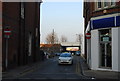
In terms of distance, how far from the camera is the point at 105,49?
1928 centimetres

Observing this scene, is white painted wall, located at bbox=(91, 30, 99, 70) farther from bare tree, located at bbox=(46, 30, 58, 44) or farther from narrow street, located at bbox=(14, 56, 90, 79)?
bare tree, located at bbox=(46, 30, 58, 44)

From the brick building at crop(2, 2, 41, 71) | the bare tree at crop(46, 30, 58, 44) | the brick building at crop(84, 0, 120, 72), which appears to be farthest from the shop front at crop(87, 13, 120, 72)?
the bare tree at crop(46, 30, 58, 44)

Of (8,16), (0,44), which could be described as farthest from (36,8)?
(0,44)

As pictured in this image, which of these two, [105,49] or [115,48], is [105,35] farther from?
[115,48]

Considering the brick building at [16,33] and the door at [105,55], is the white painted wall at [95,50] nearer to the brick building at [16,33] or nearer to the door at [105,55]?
the door at [105,55]

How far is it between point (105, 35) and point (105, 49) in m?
1.10

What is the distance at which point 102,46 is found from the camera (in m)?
Result: 19.6

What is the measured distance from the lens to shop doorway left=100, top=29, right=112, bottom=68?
62.4 ft

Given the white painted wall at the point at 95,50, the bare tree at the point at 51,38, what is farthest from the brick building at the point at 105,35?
the bare tree at the point at 51,38

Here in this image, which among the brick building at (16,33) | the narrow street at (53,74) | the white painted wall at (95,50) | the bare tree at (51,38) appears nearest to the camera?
the narrow street at (53,74)

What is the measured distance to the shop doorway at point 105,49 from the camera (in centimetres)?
1901

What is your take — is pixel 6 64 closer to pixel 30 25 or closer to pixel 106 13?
pixel 106 13

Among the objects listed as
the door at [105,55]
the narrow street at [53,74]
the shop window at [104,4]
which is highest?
the shop window at [104,4]

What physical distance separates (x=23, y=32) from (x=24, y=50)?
1997 millimetres
